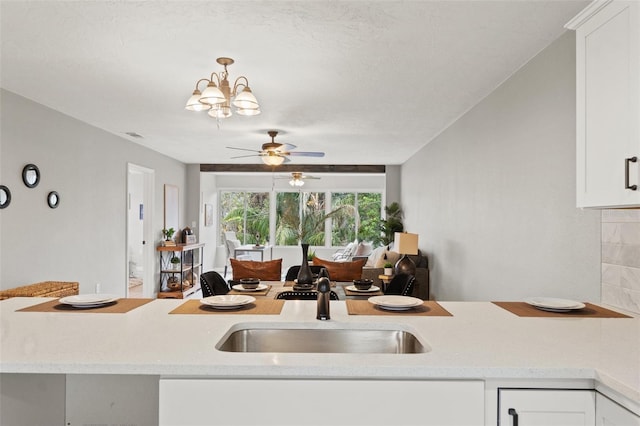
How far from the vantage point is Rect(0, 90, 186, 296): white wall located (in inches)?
149

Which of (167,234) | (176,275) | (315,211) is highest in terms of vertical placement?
(315,211)

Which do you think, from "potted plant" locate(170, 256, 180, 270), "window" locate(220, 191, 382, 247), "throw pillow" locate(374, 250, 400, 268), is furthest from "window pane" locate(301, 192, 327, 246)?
"throw pillow" locate(374, 250, 400, 268)

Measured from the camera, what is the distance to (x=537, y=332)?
169 cm

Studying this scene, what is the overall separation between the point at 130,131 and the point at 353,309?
447 cm

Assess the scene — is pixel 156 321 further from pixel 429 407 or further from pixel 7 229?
pixel 7 229

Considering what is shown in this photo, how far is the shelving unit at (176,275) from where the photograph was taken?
7.29 meters

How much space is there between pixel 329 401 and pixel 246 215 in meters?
10.0

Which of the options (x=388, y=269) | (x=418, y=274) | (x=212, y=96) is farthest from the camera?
(x=418, y=274)

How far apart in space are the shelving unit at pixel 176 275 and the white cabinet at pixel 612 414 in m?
6.57

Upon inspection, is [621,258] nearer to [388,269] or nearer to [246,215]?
[388,269]

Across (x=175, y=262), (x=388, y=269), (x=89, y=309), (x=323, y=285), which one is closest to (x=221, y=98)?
(x=89, y=309)

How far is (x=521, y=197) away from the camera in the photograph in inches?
122

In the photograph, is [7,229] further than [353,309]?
Yes

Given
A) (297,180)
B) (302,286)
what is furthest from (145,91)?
(297,180)
